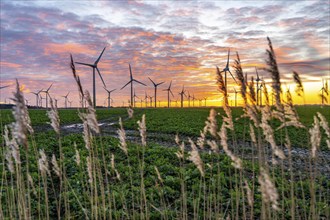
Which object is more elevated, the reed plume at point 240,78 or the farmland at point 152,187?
the reed plume at point 240,78

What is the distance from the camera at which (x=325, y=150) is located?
2114 cm

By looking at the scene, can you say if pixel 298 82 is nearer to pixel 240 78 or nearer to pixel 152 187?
pixel 240 78

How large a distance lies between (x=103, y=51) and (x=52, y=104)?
48.9m

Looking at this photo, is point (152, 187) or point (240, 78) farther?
point (152, 187)

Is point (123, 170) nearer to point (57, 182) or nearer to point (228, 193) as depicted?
point (57, 182)

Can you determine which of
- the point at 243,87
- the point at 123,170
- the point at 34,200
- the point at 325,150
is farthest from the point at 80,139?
the point at 243,87

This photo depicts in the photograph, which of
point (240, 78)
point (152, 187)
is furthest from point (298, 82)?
point (152, 187)

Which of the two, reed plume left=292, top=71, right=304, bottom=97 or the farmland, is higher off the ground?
reed plume left=292, top=71, right=304, bottom=97

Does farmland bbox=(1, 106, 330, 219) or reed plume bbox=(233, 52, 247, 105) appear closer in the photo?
reed plume bbox=(233, 52, 247, 105)

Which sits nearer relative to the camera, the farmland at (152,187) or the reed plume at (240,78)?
the reed plume at (240,78)

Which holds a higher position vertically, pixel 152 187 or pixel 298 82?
pixel 298 82

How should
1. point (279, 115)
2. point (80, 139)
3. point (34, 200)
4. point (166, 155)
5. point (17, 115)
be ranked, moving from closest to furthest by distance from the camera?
point (17, 115) < point (279, 115) < point (34, 200) < point (166, 155) < point (80, 139)

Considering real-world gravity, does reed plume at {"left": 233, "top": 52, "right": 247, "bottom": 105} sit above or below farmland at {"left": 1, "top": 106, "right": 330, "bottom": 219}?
above

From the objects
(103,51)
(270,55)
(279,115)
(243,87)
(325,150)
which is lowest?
(325,150)
